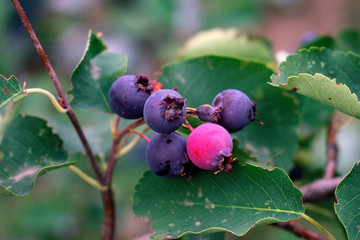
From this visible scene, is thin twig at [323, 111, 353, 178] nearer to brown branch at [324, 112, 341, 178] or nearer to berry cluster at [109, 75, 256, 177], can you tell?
brown branch at [324, 112, 341, 178]

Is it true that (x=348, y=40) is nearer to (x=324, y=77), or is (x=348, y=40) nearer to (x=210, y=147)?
(x=324, y=77)

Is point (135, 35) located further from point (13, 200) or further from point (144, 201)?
point (144, 201)

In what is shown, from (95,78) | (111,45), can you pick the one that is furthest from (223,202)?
(111,45)

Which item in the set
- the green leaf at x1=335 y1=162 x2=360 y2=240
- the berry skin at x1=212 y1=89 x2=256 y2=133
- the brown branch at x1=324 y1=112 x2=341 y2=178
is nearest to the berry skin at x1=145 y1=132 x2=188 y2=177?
the berry skin at x1=212 y1=89 x2=256 y2=133

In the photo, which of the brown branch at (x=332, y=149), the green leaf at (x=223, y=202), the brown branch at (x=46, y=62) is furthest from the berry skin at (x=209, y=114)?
the brown branch at (x=332, y=149)

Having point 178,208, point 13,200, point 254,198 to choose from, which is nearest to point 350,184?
point 254,198
